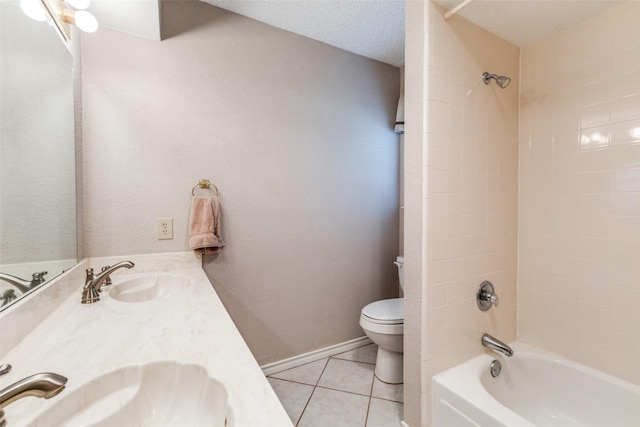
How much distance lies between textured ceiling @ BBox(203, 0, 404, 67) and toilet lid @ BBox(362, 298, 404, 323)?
185 centimetres

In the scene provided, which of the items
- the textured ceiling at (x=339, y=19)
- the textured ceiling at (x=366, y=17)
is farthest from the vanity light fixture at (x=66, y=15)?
the textured ceiling at (x=339, y=19)

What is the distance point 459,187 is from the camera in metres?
1.30

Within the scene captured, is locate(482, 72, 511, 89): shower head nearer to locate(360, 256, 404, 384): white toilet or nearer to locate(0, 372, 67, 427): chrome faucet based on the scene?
locate(360, 256, 404, 384): white toilet

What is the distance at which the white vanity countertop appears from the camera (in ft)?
1.58

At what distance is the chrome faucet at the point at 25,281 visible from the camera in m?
0.72

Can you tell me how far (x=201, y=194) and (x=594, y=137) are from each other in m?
2.02

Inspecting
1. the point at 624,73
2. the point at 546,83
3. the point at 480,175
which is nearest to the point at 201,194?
the point at 480,175

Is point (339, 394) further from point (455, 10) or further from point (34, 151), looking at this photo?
point (455, 10)

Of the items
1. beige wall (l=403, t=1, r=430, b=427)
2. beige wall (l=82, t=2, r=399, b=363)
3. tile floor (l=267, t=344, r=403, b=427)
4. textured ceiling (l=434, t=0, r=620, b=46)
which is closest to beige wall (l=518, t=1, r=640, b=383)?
textured ceiling (l=434, t=0, r=620, b=46)

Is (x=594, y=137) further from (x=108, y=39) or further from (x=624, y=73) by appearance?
(x=108, y=39)

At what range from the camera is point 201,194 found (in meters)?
1.60

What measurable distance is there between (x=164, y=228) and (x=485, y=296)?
1.72m

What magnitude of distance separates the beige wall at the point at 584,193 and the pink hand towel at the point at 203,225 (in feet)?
5.72

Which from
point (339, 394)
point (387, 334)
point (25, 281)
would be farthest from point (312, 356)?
point (25, 281)
